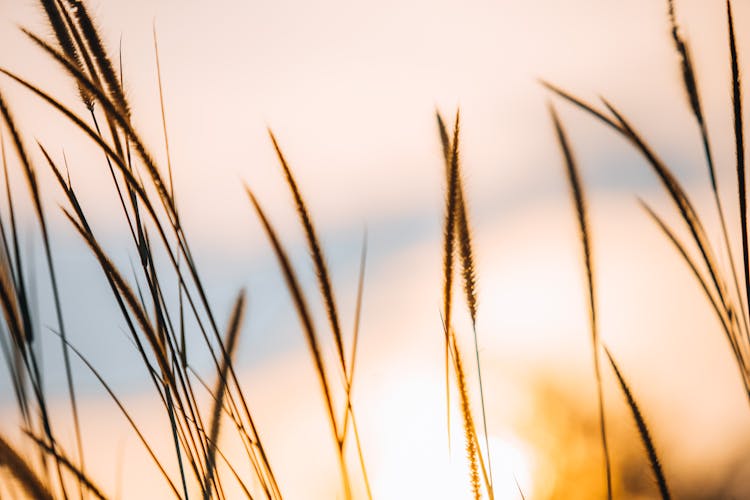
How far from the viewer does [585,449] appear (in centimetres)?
136

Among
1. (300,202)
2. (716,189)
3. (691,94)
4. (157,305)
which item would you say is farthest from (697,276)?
(157,305)

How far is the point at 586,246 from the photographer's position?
78 cm

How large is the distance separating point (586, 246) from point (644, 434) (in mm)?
238

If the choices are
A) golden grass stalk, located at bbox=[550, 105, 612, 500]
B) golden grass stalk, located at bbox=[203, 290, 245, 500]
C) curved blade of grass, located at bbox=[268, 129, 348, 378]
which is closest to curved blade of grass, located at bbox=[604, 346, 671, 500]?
golden grass stalk, located at bbox=[550, 105, 612, 500]

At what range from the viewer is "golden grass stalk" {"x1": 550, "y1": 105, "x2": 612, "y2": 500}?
781 millimetres

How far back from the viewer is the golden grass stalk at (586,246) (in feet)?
2.56

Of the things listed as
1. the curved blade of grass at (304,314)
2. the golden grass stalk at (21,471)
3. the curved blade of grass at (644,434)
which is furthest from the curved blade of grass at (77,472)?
the curved blade of grass at (644,434)

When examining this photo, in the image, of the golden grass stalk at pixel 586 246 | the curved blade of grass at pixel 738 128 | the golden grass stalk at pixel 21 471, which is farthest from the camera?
the golden grass stalk at pixel 586 246

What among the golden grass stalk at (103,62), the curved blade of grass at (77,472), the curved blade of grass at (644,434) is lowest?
the curved blade of grass at (644,434)

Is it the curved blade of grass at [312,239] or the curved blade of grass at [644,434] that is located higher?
the curved blade of grass at [312,239]

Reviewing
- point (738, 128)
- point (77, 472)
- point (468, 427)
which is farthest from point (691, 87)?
point (77, 472)

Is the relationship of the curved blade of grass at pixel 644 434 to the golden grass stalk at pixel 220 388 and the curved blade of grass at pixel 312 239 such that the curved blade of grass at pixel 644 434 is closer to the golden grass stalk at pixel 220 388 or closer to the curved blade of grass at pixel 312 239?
the curved blade of grass at pixel 312 239

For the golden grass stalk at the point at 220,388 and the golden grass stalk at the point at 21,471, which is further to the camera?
the golden grass stalk at the point at 220,388

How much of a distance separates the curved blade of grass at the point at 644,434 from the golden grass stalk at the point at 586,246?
114 millimetres
